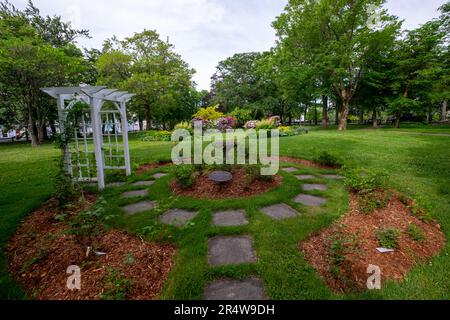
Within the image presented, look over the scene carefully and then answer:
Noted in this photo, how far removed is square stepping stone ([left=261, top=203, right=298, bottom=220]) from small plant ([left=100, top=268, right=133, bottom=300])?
1.95 m

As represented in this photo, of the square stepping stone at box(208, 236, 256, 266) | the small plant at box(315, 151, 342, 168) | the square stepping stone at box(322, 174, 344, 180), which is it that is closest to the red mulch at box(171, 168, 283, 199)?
the square stepping stone at box(208, 236, 256, 266)

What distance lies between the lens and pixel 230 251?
7.44ft

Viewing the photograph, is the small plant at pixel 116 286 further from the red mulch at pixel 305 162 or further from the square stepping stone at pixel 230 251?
the red mulch at pixel 305 162

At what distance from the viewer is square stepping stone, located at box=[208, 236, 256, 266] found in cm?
211

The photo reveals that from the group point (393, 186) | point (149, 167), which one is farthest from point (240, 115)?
point (393, 186)

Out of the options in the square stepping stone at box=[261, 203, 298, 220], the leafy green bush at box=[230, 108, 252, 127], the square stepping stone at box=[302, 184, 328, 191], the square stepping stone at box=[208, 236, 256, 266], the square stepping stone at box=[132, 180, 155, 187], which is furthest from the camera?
the leafy green bush at box=[230, 108, 252, 127]

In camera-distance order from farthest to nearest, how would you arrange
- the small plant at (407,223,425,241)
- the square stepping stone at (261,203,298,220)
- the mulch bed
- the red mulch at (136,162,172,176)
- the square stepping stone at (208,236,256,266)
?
the red mulch at (136,162,172,176) → the square stepping stone at (261,203,298,220) → the small plant at (407,223,425,241) → the square stepping stone at (208,236,256,266) → the mulch bed

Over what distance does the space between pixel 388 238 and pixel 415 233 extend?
0.41 m

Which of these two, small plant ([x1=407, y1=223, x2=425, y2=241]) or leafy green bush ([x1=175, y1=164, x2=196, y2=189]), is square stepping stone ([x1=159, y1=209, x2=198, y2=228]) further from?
small plant ([x1=407, y1=223, x2=425, y2=241])

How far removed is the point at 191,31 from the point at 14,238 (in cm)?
1027

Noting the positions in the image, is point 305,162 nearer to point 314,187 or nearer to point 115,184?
point 314,187

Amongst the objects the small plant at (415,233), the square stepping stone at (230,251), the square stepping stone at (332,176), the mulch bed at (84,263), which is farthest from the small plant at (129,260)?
the square stepping stone at (332,176)

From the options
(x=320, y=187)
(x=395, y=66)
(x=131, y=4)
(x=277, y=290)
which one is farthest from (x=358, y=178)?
(x=395, y=66)

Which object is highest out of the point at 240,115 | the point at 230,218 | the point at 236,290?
the point at 240,115
